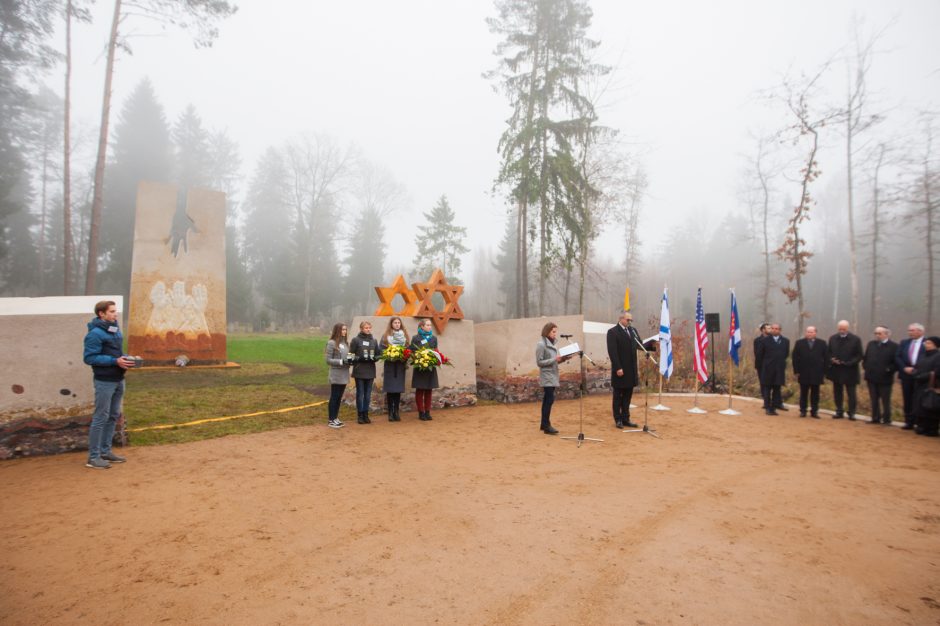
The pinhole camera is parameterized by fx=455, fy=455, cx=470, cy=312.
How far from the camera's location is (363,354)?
8.14 m

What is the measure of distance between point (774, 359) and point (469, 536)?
29.7ft

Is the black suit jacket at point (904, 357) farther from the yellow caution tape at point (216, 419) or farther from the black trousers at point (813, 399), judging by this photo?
the yellow caution tape at point (216, 419)

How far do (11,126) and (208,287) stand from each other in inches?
1016

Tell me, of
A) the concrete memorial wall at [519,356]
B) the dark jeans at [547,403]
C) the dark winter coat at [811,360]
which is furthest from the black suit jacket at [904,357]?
the dark jeans at [547,403]

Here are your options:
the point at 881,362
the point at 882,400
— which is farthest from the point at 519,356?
the point at 882,400

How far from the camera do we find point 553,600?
2.97m

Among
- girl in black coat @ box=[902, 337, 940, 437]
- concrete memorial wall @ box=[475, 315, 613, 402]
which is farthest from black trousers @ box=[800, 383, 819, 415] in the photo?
concrete memorial wall @ box=[475, 315, 613, 402]

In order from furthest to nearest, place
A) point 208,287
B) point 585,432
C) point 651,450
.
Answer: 1. point 208,287
2. point 585,432
3. point 651,450

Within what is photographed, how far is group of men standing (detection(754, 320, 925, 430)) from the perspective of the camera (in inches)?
341

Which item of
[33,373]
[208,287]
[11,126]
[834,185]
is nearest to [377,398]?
[33,373]

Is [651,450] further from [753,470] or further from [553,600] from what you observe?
[553,600]

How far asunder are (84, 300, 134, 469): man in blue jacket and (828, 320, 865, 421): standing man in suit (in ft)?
40.8

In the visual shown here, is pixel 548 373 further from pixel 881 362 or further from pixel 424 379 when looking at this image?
pixel 881 362

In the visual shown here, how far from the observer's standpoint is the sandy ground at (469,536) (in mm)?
2908
